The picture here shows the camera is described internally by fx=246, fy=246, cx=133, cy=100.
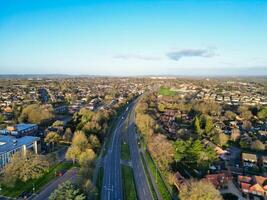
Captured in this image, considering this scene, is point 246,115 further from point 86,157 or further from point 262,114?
point 86,157

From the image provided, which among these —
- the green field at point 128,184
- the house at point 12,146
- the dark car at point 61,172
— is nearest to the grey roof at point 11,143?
the house at point 12,146

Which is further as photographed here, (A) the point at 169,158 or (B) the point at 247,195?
(A) the point at 169,158

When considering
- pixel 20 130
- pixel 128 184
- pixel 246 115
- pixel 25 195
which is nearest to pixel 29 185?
pixel 25 195

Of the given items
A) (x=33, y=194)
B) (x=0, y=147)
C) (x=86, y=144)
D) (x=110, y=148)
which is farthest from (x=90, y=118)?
(x=33, y=194)

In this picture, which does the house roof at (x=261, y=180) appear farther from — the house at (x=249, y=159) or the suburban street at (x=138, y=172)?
the suburban street at (x=138, y=172)

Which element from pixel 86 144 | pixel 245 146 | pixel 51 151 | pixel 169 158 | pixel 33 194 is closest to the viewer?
pixel 33 194

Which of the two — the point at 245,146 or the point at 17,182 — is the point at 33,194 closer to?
the point at 17,182

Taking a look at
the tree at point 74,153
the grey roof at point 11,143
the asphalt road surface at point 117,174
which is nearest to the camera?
the asphalt road surface at point 117,174
